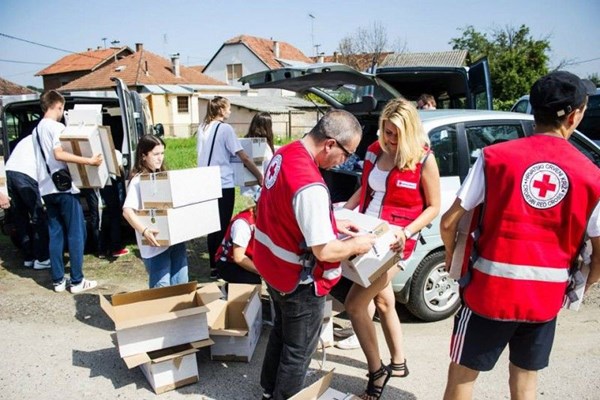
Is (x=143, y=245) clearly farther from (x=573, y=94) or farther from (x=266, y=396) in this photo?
(x=573, y=94)

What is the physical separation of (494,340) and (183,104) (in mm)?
36790

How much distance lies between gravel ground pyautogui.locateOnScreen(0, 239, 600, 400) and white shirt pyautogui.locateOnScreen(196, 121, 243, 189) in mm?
1716

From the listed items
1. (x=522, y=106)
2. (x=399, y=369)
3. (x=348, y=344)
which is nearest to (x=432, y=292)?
(x=348, y=344)

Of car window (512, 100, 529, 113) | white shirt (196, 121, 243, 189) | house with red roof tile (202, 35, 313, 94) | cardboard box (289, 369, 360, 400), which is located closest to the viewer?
cardboard box (289, 369, 360, 400)

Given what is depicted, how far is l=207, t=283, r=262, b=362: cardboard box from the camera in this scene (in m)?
3.37

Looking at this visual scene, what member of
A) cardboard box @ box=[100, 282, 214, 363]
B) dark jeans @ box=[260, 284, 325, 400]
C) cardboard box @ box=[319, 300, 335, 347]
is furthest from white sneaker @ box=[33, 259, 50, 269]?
dark jeans @ box=[260, 284, 325, 400]

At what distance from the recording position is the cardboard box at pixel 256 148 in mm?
5141

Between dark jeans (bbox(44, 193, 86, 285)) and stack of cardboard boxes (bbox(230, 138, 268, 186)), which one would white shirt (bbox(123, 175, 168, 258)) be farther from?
stack of cardboard boxes (bbox(230, 138, 268, 186))

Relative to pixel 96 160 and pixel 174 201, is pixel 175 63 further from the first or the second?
pixel 174 201

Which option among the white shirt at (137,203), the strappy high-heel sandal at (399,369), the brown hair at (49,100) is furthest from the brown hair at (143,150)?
the strappy high-heel sandal at (399,369)

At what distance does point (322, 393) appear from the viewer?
2.80 m

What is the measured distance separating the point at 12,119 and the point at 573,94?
655cm

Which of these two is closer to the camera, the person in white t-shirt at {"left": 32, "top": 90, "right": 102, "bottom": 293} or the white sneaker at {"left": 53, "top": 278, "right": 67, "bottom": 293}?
the person in white t-shirt at {"left": 32, "top": 90, "right": 102, "bottom": 293}

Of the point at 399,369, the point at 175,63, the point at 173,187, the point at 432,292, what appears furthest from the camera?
the point at 175,63
